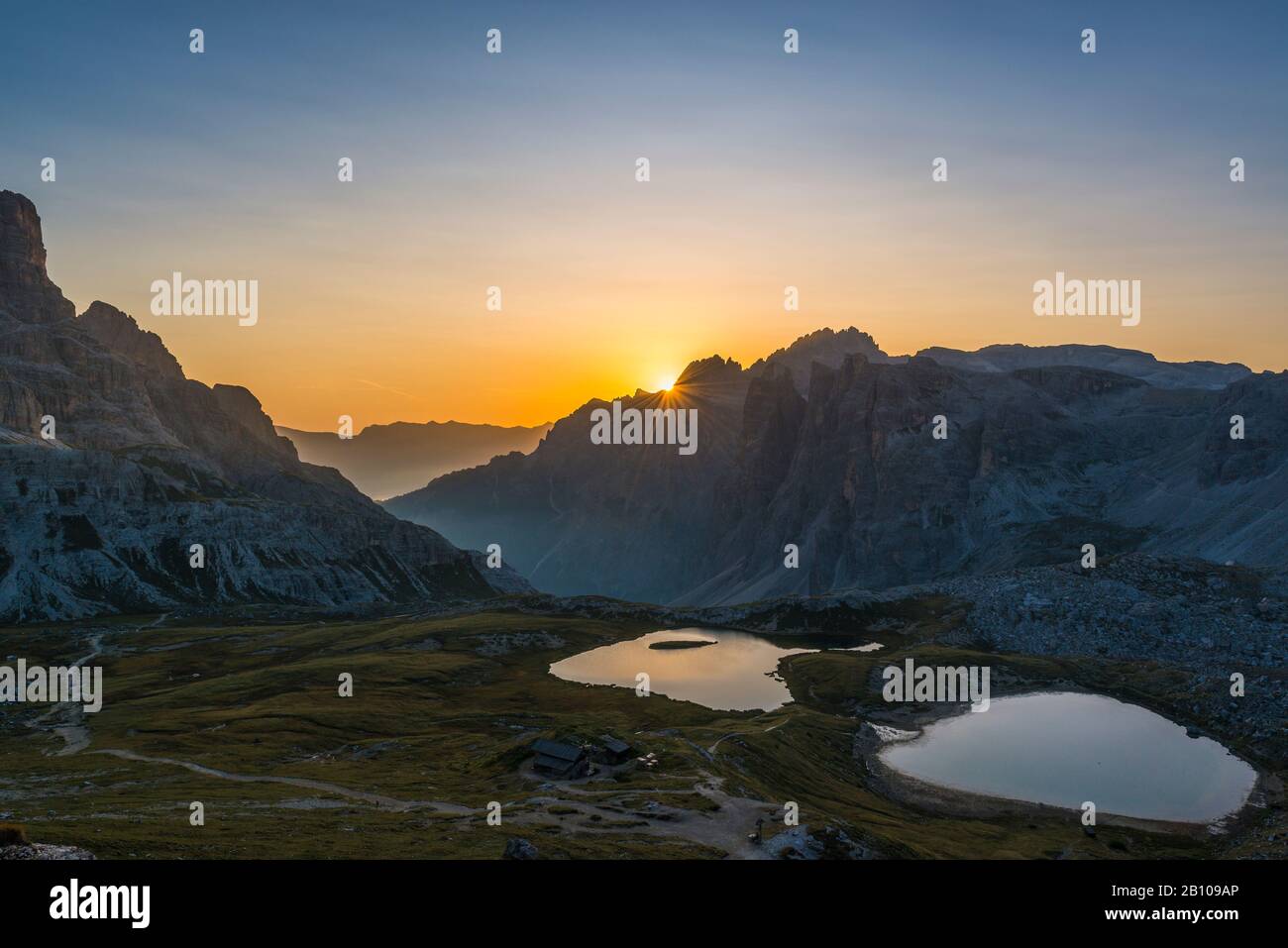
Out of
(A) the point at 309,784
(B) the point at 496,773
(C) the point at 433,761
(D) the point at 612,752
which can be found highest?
(D) the point at 612,752

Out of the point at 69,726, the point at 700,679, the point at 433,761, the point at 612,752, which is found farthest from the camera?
the point at 700,679

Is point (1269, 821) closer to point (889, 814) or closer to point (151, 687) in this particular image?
point (889, 814)

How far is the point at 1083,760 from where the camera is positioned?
388ft

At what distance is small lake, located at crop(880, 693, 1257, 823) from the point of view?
104 m

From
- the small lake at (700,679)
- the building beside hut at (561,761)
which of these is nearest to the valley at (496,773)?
the building beside hut at (561,761)

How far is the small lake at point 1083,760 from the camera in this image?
10350 cm

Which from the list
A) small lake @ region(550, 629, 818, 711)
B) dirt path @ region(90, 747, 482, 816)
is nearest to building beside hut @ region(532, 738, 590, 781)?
dirt path @ region(90, 747, 482, 816)

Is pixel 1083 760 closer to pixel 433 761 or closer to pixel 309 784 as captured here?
pixel 433 761

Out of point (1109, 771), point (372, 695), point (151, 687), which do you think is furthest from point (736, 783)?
point (151, 687)

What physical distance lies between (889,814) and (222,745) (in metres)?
77.6

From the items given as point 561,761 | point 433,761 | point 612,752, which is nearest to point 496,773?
point 561,761

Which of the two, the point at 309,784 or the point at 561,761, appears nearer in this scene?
the point at 309,784
